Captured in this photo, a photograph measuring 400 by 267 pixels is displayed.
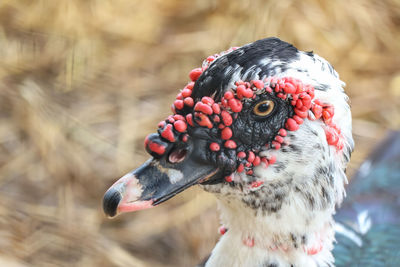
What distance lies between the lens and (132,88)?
3.78 metres

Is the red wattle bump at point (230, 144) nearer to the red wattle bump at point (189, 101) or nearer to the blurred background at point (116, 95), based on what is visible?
the red wattle bump at point (189, 101)

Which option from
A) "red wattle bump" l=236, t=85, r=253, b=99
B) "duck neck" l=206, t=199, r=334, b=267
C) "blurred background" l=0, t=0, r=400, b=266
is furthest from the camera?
"blurred background" l=0, t=0, r=400, b=266

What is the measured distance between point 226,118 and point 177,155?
16 cm

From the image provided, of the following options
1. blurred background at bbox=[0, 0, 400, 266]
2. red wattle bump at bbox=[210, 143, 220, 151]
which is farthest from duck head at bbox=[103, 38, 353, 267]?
blurred background at bbox=[0, 0, 400, 266]

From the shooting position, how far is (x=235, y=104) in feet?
4.96

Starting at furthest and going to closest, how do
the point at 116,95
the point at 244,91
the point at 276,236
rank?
the point at 116,95 < the point at 276,236 < the point at 244,91

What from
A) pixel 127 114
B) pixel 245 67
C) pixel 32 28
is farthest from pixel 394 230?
pixel 32 28

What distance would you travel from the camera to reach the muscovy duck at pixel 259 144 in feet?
5.00

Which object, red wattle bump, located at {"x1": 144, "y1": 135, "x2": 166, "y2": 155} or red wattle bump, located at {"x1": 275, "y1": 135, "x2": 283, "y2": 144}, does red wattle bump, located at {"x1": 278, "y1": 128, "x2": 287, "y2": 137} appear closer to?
red wattle bump, located at {"x1": 275, "y1": 135, "x2": 283, "y2": 144}

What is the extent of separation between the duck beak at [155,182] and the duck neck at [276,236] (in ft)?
0.63

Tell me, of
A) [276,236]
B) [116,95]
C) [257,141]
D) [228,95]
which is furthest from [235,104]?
[116,95]

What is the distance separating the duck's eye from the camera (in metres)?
1.54

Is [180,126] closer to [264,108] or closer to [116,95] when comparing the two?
[264,108]

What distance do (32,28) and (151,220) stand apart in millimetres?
1537
